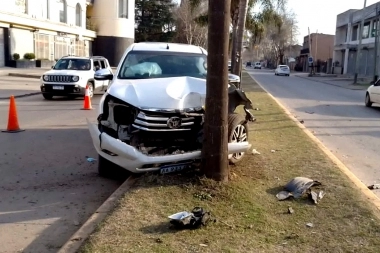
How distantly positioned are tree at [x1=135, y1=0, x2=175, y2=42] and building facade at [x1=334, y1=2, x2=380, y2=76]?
2424cm

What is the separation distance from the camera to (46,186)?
6570 millimetres

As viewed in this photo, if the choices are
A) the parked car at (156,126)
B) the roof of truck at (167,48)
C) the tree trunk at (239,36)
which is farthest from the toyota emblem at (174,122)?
the tree trunk at (239,36)

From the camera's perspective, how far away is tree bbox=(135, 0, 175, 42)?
62.3 metres

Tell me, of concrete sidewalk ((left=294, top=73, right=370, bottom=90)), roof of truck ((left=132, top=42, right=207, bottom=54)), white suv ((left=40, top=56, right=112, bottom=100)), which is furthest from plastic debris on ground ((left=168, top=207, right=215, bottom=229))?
concrete sidewalk ((left=294, top=73, right=370, bottom=90))

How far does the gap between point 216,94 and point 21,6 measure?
38100 mm

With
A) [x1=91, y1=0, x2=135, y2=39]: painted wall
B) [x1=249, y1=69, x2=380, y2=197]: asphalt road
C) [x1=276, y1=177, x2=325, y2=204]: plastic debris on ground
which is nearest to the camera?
[x1=276, y1=177, x2=325, y2=204]: plastic debris on ground

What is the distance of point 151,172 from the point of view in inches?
247

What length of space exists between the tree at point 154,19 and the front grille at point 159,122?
185 feet

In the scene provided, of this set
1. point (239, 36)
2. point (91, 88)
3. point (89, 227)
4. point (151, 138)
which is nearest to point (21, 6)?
point (91, 88)

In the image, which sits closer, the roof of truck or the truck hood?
the truck hood

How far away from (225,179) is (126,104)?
1.80 metres

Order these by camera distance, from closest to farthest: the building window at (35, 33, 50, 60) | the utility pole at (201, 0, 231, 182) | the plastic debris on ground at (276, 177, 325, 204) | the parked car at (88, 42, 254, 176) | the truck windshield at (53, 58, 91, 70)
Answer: the utility pole at (201, 0, 231, 182) → the plastic debris on ground at (276, 177, 325, 204) → the parked car at (88, 42, 254, 176) → the truck windshield at (53, 58, 91, 70) → the building window at (35, 33, 50, 60)

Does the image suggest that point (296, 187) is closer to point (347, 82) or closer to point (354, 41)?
point (347, 82)

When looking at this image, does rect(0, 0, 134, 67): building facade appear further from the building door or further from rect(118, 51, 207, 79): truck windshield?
rect(118, 51, 207, 79): truck windshield
